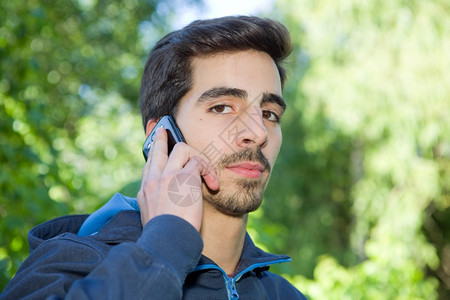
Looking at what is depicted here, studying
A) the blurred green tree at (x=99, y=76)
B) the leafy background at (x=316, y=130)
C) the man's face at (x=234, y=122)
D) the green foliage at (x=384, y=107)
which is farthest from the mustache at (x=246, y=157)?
the green foliage at (x=384, y=107)

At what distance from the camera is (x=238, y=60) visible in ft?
5.52

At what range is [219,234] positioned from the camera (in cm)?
163

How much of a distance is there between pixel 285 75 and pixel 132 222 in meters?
1.05

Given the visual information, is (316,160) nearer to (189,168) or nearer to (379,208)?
(379,208)

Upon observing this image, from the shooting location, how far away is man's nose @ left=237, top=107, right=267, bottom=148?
1573 millimetres

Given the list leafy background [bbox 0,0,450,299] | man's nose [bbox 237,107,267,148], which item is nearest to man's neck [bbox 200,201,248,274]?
man's nose [bbox 237,107,267,148]

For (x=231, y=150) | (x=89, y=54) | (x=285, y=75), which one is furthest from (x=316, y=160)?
(x=231, y=150)

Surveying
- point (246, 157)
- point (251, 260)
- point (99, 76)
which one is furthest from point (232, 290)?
point (99, 76)

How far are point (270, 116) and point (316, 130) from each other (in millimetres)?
7411

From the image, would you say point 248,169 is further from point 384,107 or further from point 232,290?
point 384,107

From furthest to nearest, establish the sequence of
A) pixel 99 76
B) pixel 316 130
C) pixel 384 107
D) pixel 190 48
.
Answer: pixel 99 76 → pixel 316 130 → pixel 384 107 → pixel 190 48

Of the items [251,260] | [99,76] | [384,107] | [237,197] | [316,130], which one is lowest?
[316,130]

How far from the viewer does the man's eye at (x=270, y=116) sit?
5.71ft

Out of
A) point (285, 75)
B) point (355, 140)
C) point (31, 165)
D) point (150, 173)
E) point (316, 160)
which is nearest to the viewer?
point (150, 173)
